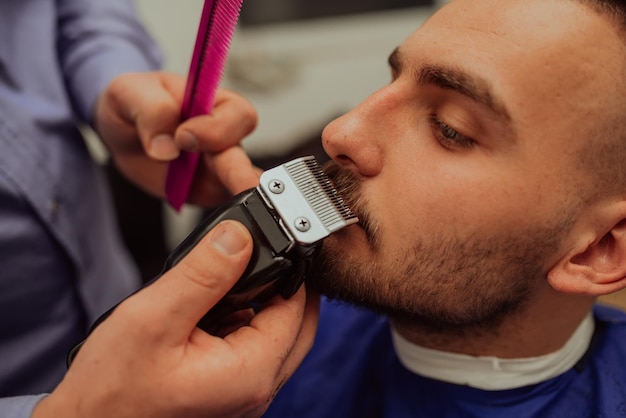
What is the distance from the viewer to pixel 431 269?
797 mm

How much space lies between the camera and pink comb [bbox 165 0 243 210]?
0.78 meters

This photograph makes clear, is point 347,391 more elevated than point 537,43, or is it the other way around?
point 537,43

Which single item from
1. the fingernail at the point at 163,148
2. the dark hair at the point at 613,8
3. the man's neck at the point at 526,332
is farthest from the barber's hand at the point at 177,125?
the dark hair at the point at 613,8

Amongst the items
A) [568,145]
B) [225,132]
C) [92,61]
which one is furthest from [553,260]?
[92,61]

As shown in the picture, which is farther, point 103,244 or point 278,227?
point 103,244

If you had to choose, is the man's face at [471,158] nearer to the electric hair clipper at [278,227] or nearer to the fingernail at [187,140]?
the electric hair clipper at [278,227]

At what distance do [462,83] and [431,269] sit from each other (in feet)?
0.87

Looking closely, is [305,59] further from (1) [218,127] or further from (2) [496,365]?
(2) [496,365]

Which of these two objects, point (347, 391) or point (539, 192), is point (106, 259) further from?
point (539, 192)

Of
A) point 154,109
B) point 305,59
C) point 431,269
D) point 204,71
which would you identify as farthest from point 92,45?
point 305,59

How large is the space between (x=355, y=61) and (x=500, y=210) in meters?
2.18

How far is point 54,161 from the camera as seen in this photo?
105cm

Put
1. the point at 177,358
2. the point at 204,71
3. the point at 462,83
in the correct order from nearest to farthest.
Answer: the point at 177,358, the point at 462,83, the point at 204,71

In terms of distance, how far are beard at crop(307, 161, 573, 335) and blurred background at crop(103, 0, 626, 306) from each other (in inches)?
72.4
